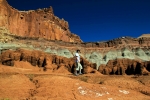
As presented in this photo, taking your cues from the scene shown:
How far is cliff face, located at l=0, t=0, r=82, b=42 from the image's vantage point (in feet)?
216

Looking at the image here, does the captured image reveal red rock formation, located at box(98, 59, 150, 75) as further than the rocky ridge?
No

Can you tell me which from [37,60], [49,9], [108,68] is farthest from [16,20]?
[108,68]

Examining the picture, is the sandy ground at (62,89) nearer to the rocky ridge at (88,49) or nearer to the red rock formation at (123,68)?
the rocky ridge at (88,49)

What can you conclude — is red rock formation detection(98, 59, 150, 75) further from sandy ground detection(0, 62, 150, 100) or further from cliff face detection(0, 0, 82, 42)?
cliff face detection(0, 0, 82, 42)

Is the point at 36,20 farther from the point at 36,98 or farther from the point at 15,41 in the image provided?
the point at 36,98

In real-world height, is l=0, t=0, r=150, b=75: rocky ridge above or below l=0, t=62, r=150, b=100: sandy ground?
above

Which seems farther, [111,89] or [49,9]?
[49,9]

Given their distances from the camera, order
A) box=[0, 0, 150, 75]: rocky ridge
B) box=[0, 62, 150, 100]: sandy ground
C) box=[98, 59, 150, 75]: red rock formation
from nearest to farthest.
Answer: box=[0, 62, 150, 100]: sandy ground, box=[98, 59, 150, 75]: red rock formation, box=[0, 0, 150, 75]: rocky ridge

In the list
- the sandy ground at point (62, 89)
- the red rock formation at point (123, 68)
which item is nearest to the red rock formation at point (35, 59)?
the red rock formation at point (123, 68)

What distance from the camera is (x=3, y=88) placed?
11922 mm

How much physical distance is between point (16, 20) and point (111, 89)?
65617 millimetres

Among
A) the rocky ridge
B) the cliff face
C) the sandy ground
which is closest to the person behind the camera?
the sandy ground

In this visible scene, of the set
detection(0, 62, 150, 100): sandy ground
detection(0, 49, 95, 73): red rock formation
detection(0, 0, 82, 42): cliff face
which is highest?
detection(0, 0, 82, 42): cliff face

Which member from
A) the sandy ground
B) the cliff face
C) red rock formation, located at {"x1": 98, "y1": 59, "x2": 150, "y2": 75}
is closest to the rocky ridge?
red rock formation, located at {"x1": 98, "y1": 59, "x2": 150, "y2": 75}
